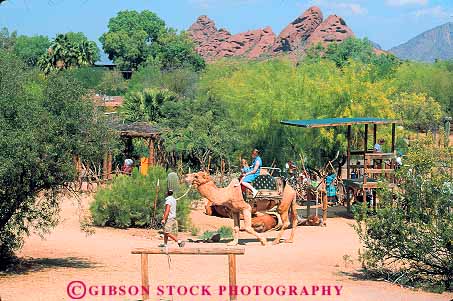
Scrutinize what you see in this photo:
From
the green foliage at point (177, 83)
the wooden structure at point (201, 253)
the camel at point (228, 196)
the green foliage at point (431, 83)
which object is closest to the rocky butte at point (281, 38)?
the green foliage at point (431, 83)

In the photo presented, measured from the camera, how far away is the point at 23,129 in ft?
43.5

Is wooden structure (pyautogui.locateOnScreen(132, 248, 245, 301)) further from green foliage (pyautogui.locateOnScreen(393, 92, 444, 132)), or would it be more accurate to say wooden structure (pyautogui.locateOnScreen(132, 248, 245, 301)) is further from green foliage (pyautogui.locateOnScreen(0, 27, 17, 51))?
green foliage (pyautogui.locateOnScreen(393, 92, 444, 132))

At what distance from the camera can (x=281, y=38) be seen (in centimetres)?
14800

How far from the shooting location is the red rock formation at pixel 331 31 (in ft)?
455

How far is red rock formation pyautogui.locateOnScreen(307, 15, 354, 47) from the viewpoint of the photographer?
138750 mm

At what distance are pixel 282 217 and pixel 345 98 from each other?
14.1 metres

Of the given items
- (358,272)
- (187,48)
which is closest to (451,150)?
(358,272)

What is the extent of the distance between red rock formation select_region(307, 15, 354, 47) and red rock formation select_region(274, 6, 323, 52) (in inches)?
65.3

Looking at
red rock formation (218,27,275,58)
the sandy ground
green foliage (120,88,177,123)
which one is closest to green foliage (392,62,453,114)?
green foliage (120,88,177,123)

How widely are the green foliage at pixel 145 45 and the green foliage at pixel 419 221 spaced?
6931 cm

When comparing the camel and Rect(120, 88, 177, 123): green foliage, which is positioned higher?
Rect(120, 88, 177, 123): green foliage

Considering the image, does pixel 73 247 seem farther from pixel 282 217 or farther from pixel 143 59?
pixel 143 59

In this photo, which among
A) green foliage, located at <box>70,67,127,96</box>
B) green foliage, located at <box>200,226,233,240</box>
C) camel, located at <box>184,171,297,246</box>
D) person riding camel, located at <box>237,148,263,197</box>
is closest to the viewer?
camel, located at <box>184,171,297,246</box>

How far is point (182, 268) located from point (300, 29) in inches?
5250
